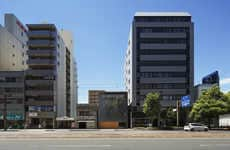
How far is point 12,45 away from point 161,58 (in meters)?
47.6

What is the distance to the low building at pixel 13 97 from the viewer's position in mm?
78812

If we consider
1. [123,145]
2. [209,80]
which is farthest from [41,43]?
[123,145]

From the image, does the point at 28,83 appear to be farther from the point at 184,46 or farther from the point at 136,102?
the point at 184,46

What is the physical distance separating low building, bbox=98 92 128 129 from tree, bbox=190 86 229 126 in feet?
85.5

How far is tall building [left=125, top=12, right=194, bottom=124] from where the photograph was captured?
86.0 metres

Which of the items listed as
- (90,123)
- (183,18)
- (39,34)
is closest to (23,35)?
(39,34)

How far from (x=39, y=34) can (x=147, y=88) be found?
3410cm

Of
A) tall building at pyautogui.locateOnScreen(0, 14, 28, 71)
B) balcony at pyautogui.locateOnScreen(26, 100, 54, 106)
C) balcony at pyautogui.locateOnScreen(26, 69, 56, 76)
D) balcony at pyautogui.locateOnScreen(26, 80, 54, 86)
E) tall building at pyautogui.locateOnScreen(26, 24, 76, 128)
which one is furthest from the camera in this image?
tall building at pyautogui.locateOnScreen(0, 14, 28, 71)

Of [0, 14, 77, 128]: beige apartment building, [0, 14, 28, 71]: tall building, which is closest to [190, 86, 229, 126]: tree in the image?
[0, 14, 77, 128]: beige apartment building

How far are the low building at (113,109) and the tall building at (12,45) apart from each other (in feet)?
118

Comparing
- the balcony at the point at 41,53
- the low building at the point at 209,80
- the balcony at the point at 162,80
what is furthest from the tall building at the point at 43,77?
the low building at the point at 209,80

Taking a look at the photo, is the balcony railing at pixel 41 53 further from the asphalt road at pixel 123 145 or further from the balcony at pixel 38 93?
the asphalt road at pixel 123 145

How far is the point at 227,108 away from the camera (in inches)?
2003

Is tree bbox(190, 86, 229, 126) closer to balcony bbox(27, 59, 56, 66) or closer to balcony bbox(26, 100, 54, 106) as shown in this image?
balcony bbox(26, 100, 54, 106)
